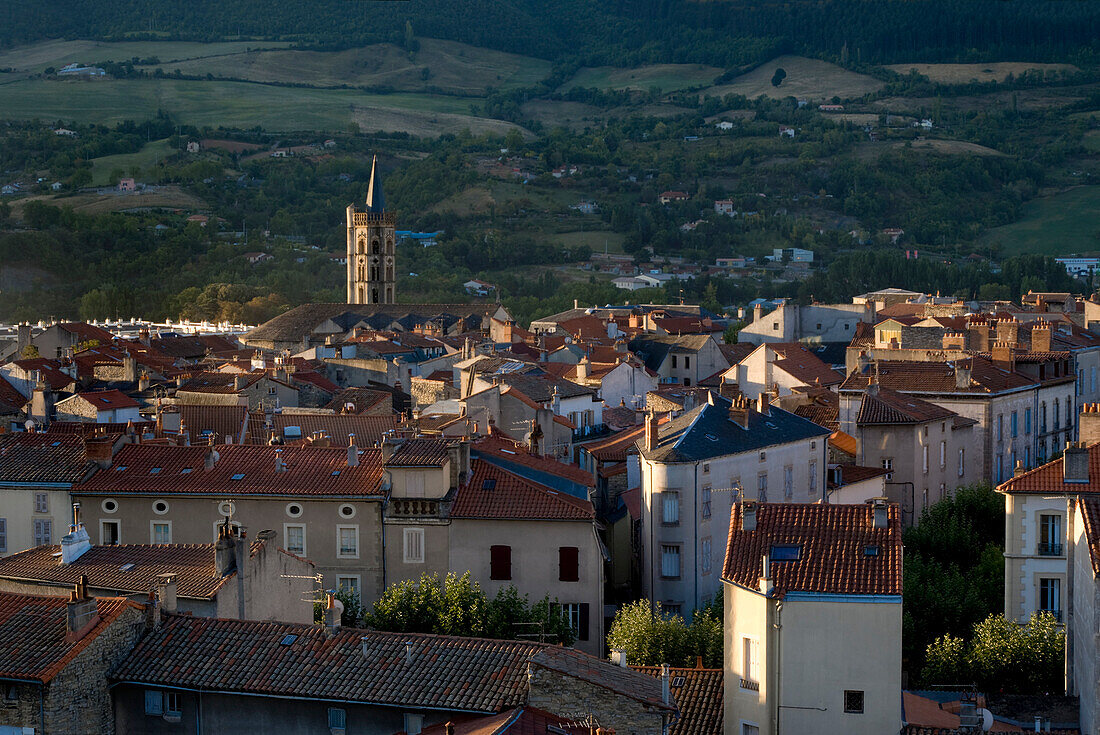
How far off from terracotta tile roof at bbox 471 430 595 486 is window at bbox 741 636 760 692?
11.7 m

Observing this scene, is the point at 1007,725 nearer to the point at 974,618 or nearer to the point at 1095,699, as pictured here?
the point at 1095,699

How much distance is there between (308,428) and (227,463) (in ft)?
36.7

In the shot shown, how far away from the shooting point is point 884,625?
2377 centimetres

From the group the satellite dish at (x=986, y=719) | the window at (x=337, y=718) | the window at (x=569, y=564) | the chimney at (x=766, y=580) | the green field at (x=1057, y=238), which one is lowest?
the green field at (x=1057, y=238)

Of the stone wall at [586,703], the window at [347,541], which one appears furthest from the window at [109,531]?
the stone wall at [586,703]

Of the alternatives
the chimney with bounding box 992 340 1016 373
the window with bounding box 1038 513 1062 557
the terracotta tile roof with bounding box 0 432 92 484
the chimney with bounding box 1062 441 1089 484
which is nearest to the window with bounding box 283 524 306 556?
the terracotta tile roof with bounding box 0 432 92 484

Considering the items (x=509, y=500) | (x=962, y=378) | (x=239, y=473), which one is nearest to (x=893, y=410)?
(x=962, y=378)

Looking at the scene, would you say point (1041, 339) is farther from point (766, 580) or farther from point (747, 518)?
point (766, 580)

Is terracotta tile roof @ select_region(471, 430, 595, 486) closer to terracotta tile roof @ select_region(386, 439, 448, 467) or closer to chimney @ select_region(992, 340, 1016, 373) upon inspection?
terracotta tile roof @ select_region(386, 439, 448, 467)

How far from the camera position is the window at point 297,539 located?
33.8 m

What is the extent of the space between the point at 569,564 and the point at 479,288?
128911mm

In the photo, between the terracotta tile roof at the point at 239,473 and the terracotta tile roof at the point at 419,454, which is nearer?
the terracotta tile roof at the point at 419,454

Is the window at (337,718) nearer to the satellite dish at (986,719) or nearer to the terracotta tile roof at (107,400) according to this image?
the satellite dish at (986,719)

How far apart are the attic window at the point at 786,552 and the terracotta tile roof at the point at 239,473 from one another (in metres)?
11.0
